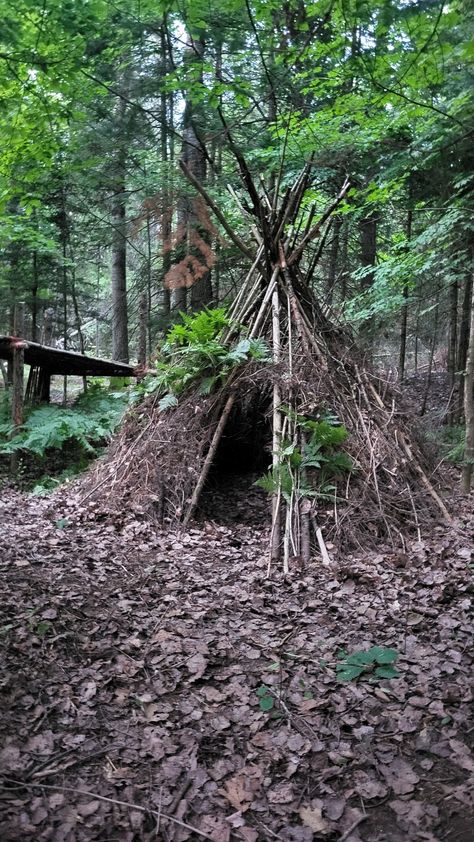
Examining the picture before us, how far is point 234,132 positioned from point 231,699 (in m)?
9.90

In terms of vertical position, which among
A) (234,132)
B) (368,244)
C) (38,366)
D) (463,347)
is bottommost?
(38,366)

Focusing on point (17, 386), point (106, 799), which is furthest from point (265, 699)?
point (17, 386)

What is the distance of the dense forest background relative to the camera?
479 centimetres

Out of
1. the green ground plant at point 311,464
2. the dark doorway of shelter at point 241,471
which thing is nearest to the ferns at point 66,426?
the dark doorway of shelter at point 241,471

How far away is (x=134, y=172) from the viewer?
10.6 metres

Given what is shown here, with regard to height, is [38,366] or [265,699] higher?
[38,366]

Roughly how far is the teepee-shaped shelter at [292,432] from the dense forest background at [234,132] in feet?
2.09

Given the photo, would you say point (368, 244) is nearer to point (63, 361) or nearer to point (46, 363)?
point (63, 361)

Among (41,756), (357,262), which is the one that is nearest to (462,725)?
(41,756)

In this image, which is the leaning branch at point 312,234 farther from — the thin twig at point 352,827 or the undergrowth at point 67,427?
the thin twig at point 352,827

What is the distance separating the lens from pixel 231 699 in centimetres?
330

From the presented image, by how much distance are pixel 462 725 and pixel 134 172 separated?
10392mm

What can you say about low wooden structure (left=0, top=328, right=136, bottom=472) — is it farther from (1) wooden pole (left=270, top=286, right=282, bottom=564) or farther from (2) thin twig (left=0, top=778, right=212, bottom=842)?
(2) thin twig (left=0, top=778, right=212, bottom=842)

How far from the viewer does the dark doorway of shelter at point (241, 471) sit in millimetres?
6680
